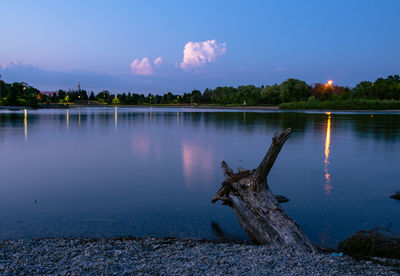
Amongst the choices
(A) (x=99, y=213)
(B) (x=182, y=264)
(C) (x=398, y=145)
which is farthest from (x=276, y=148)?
(C) (x=398, y=145)

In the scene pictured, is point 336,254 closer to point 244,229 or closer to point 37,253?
point 244,229

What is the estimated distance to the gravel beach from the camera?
447cm

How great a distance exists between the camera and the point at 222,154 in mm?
15406

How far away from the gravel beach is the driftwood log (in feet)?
1.19

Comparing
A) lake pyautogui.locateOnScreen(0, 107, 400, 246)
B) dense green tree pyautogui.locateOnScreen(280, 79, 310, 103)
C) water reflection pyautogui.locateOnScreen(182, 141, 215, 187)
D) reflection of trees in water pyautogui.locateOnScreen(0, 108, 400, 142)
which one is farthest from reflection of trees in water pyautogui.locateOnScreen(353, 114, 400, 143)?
dense green tree pyautogui.locateOnScreen(280, 79, 310, 103)

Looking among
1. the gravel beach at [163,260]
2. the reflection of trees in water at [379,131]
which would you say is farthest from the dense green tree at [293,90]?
the gravel beach at [163,260]

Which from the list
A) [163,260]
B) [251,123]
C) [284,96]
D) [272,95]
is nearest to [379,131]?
[251,123]

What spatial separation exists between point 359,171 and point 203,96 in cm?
17773

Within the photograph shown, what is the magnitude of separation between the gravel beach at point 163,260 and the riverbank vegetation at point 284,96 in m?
78.5

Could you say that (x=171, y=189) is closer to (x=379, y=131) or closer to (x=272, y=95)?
(x=379, y=131)

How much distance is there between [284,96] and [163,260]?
120810mm

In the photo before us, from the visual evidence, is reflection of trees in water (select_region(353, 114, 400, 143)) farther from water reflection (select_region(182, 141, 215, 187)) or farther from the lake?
water reflection (select_region(182, 141, 215, 187))

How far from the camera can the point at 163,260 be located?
15.9 ft

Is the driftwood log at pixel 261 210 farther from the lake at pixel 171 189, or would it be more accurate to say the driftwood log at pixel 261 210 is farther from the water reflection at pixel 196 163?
the water reflection at pixel 196 163
